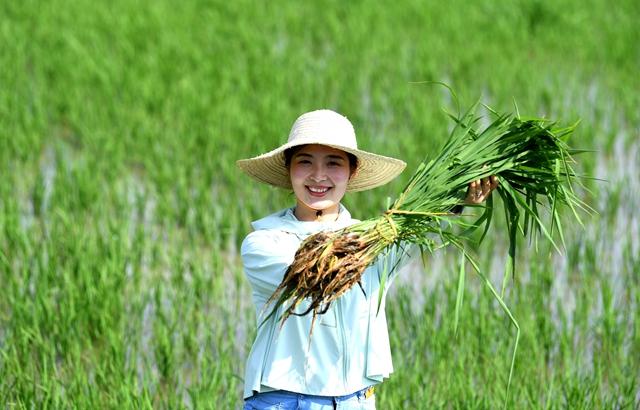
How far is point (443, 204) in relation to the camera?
7.94 ft

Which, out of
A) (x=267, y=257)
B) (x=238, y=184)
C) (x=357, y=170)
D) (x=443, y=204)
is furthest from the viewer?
(x=238, y=184)

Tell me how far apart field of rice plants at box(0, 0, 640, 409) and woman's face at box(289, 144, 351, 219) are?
228mm

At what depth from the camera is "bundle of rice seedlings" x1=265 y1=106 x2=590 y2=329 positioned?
2213mm

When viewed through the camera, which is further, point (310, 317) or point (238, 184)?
point (238, 184)

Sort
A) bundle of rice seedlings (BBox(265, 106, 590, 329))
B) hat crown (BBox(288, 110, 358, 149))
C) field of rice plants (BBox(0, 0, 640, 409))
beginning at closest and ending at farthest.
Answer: bundle of rice seedlings (BBox(265, 106, 590, 329)) < hat crown (BBox(288, 110, 358, 149)) < field of rice plants (BBox(0, 0, 640, 409))

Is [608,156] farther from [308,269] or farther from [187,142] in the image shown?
[308,269]

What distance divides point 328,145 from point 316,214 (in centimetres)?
14

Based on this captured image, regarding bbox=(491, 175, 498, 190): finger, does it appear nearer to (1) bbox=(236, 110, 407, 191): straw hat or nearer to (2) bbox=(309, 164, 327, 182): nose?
(1) bbox=(236, 110, 407, 191): straw hat

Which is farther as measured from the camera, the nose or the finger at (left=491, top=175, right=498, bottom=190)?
the finger at (left=491, top=175, right=498, bottom=190)

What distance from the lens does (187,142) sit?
550 cm

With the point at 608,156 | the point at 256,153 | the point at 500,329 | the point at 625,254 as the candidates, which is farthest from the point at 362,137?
the point at 500,329

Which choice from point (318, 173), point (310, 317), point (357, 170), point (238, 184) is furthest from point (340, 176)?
point (238, 184)

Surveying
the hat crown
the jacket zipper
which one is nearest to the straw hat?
the hat crown

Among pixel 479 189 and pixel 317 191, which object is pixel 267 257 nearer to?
pixel 317 191
